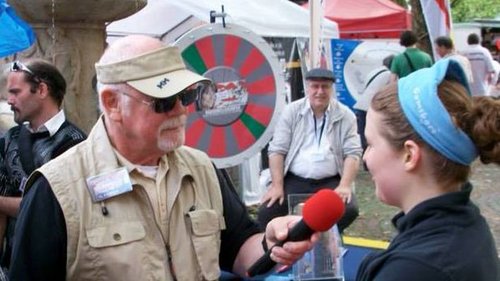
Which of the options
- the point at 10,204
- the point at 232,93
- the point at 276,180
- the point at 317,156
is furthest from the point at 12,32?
the point at 317,156

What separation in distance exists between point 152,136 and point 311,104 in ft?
10.8

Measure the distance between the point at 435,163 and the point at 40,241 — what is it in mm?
1162

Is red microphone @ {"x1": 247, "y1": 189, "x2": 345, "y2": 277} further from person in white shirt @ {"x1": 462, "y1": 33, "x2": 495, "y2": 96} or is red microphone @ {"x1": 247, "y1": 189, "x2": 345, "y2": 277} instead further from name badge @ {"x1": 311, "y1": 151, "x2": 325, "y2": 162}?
person in white shirt @ {"x1": 462, "y1": 33, "x2": 495, "y2": 96}

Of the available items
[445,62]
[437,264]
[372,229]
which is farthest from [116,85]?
[372,229]

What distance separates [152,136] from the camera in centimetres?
230

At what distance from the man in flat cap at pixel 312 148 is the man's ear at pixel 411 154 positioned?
3589 mm

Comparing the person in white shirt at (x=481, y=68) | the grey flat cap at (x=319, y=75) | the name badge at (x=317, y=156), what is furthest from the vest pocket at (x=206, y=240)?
the person in white shirt at (x=481, y=68)

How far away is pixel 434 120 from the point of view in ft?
5.51

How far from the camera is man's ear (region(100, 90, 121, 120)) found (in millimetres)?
2305

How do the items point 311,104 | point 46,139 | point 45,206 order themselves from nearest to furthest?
point 45,206 → point 46,139 → point 311,104

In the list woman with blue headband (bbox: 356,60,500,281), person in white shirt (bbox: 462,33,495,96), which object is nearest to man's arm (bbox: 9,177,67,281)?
woman with blue headband (bbox: 356,60,500,281)

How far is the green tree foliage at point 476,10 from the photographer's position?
3744 centimetres

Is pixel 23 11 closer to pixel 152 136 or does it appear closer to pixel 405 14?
pixel 152 136

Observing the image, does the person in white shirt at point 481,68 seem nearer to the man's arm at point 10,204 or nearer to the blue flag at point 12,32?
the blue flag at point 12,32
